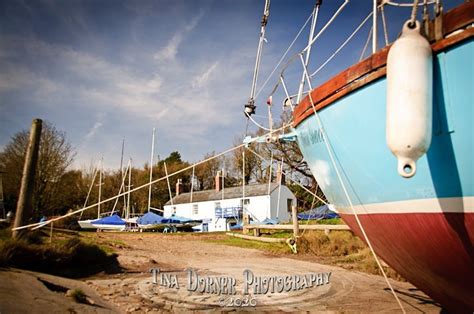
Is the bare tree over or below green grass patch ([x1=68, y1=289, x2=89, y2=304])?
over

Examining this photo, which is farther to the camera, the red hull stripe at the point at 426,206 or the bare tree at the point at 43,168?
the bare tree at the point at 43,168

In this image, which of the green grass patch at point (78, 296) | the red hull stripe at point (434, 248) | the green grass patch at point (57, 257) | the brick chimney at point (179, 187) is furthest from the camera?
the brick chimney at point (179, 187)

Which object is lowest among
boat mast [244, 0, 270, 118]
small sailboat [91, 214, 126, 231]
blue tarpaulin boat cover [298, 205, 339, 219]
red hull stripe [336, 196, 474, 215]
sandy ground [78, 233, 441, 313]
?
sandy ground [78, 233, 441, 313]

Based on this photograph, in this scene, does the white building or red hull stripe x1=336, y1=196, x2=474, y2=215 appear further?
the white building

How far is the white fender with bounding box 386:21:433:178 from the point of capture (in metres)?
1.95

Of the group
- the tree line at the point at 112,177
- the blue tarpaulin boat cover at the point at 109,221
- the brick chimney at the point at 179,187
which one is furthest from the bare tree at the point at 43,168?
the brick chimney at the point at 179,187

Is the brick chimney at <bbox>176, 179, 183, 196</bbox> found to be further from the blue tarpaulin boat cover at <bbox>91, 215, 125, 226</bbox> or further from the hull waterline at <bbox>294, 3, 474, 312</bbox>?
the hull waterline at <bbox>294, 3, 474, 312</bbox>

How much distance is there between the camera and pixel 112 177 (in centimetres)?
4191

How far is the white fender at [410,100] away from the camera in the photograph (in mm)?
1949

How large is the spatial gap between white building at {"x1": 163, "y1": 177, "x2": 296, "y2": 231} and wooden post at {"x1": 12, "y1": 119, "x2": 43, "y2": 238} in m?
26.8

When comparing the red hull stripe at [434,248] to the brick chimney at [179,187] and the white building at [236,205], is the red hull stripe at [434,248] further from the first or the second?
the brick chimney at [179,187]

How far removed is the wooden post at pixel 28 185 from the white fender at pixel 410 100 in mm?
6151

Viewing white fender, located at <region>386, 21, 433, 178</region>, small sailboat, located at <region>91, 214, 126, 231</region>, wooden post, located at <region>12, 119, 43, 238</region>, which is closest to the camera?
white fender, located at <region>386, 21, 433, 178</region>

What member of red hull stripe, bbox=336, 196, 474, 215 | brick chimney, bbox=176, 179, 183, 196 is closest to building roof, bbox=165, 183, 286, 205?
brick chimney, bbox=176, 179, 183, 196
